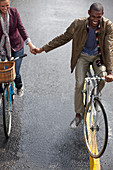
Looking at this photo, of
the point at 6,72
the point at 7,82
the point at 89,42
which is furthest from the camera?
the point at 89,42

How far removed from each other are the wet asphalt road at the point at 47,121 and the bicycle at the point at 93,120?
0.16 m

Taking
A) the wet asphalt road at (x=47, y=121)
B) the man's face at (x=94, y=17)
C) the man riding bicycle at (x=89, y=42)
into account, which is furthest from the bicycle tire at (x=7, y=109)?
the man's face at (x=94, y=17)

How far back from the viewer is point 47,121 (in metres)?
5.27

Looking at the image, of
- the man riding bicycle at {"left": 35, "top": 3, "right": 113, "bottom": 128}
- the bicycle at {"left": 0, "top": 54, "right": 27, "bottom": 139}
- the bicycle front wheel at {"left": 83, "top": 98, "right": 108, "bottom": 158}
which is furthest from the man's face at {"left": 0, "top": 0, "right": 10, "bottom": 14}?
the bicycle front wheel at {"left": 83, "top": 98, "right": 108, "bottom": 158}

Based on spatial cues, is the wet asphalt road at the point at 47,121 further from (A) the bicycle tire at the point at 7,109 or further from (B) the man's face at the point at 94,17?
(B) the man's face at the point at 94,17

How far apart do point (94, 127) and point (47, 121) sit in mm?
1067

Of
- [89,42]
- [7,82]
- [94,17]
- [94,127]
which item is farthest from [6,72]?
[94,127]

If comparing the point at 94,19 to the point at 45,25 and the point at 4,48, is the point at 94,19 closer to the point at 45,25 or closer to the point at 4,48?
the point at 4,48

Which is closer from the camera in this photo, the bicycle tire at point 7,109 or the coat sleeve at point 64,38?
the coat sleeve at point 64,38

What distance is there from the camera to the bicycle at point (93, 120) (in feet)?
13.9

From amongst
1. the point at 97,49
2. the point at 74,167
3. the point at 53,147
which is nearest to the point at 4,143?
the point at 53,147

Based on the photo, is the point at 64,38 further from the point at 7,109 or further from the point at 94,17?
the point at 7,109

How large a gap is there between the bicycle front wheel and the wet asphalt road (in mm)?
151

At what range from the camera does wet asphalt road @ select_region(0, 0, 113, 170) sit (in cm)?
445
